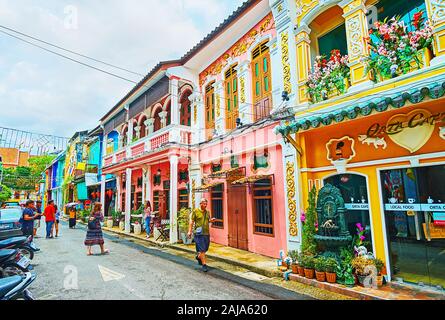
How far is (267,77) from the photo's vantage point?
8.64 m

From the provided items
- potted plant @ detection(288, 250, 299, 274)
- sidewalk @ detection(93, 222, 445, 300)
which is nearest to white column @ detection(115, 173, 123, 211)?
sidewalk @ detection(93, 222, 445, 300)

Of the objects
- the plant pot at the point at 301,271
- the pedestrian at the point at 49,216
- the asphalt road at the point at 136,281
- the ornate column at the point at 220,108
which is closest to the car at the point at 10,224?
the asphalt road at the point at 136,281

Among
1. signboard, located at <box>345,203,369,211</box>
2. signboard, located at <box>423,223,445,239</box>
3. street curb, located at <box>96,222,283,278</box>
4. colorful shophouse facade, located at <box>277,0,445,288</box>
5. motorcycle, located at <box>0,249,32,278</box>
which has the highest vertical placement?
colorful shophouse facade, located at <box>277,0,445,288</box>

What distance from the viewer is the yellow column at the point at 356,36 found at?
600cm

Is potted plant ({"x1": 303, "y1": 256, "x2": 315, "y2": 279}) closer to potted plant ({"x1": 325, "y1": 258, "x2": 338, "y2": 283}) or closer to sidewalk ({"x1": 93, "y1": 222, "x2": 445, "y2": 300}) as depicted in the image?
sidewalk ({"x1": 93, "y1": 222, "x2": 445, "y2": 300})

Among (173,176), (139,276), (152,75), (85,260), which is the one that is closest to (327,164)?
(139,276)

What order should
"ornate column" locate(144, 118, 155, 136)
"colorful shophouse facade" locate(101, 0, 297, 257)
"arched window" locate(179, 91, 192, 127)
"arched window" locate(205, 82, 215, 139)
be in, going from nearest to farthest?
"colorful shophouse facade" locate(101, 0, 297, 257) → "arched window" locate(205, 82, 215, 139) → "arched window" locate(179, 91, 192, 127) → "ornate column" locate(144, 118, 155, 136)

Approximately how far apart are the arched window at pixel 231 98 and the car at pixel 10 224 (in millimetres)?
8189

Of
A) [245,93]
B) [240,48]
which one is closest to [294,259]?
[245,93]

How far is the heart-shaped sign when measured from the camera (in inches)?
197

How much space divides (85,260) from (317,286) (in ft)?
21.9

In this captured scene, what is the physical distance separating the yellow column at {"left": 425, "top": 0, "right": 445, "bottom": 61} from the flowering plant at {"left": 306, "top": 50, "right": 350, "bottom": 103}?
1764 millimetres

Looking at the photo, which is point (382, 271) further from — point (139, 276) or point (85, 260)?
point (85, 260)

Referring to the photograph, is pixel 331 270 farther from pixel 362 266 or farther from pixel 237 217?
pixel 237 217
